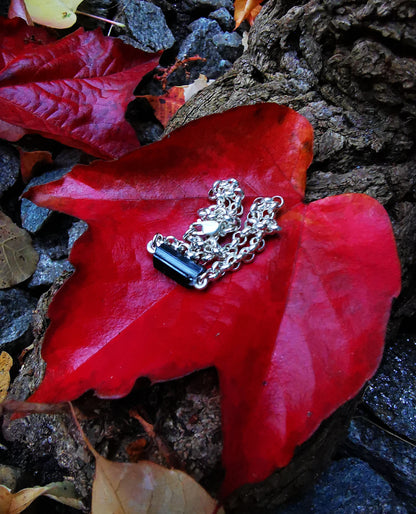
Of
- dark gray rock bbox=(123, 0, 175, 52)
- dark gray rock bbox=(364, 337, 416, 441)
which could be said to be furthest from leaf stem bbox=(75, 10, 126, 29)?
dark gray rock bbox=(364, 337, 416, 441)

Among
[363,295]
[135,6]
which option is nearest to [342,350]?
[363,295]

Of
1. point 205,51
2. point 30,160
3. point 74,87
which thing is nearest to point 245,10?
point 205,51

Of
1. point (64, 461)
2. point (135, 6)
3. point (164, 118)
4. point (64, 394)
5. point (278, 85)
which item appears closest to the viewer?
point (64, 394)

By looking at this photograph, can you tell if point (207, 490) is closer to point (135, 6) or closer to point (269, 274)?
point (269, 274)

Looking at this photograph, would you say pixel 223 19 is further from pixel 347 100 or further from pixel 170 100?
pixel 347 100

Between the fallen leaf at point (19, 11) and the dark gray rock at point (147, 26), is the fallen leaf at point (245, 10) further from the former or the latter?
the fallen leaf at point (19, 11)

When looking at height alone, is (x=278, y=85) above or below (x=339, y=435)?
above
